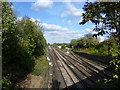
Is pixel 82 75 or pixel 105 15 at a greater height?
pixel 105 15

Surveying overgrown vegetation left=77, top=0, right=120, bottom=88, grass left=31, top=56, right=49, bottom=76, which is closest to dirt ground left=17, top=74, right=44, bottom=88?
grass left=31, top=56, right=49, bottom=76

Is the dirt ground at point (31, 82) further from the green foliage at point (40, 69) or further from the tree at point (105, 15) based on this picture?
the tree at point (105, 15)

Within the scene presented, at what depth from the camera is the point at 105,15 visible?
4.29m

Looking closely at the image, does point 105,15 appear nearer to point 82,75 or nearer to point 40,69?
point 82,75

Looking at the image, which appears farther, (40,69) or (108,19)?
(40,69)

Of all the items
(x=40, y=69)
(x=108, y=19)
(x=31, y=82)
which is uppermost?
(x=108, y=19)

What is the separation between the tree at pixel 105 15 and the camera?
158 inches

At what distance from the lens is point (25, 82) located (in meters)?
11.4

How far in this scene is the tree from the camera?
4.00 metres

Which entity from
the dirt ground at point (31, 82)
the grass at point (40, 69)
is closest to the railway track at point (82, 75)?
the grass at point (40, 69)

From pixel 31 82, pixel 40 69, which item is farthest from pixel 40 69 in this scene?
pixel 31 82

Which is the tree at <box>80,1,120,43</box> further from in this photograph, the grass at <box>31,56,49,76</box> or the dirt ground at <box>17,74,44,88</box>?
the grass at <box>31,56,49,76</box>

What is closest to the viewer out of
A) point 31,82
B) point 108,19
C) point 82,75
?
point 108,19

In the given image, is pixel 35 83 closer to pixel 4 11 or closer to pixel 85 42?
pixel 4 11
